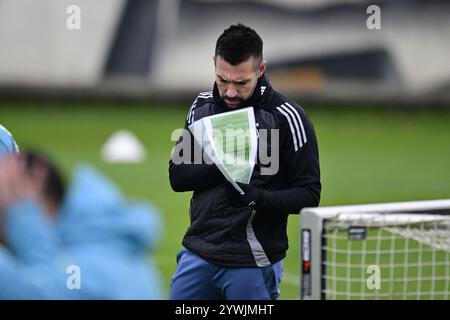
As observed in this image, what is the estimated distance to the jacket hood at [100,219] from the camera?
148 inches

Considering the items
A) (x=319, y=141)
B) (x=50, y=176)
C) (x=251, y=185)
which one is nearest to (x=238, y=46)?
(x=251, y=185)

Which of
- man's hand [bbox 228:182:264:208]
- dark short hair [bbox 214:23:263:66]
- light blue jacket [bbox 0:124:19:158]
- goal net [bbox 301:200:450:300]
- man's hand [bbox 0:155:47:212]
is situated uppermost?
dark short hair [bbox 214:23:263:66]

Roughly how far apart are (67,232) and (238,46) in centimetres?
210

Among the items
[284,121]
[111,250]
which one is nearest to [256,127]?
[284,121]

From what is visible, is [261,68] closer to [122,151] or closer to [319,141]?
[122,151]

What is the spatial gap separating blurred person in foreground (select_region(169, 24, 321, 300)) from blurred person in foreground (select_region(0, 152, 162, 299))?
171 cm

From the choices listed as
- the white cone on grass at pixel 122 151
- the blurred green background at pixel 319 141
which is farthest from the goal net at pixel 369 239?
the white cone on grass at pixel 122 151

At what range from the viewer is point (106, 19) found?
24094mm

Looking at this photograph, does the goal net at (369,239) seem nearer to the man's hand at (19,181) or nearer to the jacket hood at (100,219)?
the jacket hood at (100,219)

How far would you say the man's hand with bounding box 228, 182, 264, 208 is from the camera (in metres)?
5.43

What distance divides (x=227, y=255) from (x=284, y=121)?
803mm

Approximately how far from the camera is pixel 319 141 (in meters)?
20.2

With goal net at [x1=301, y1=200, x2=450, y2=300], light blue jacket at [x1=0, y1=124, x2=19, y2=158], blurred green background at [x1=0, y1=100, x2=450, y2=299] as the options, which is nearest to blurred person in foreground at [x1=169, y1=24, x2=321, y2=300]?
goal net at [x1=301, y1=200, x2=450, y2=300]

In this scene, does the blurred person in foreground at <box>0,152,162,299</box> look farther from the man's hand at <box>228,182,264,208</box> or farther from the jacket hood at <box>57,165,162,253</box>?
the man's hand at <box>228,182,264,208</box>
